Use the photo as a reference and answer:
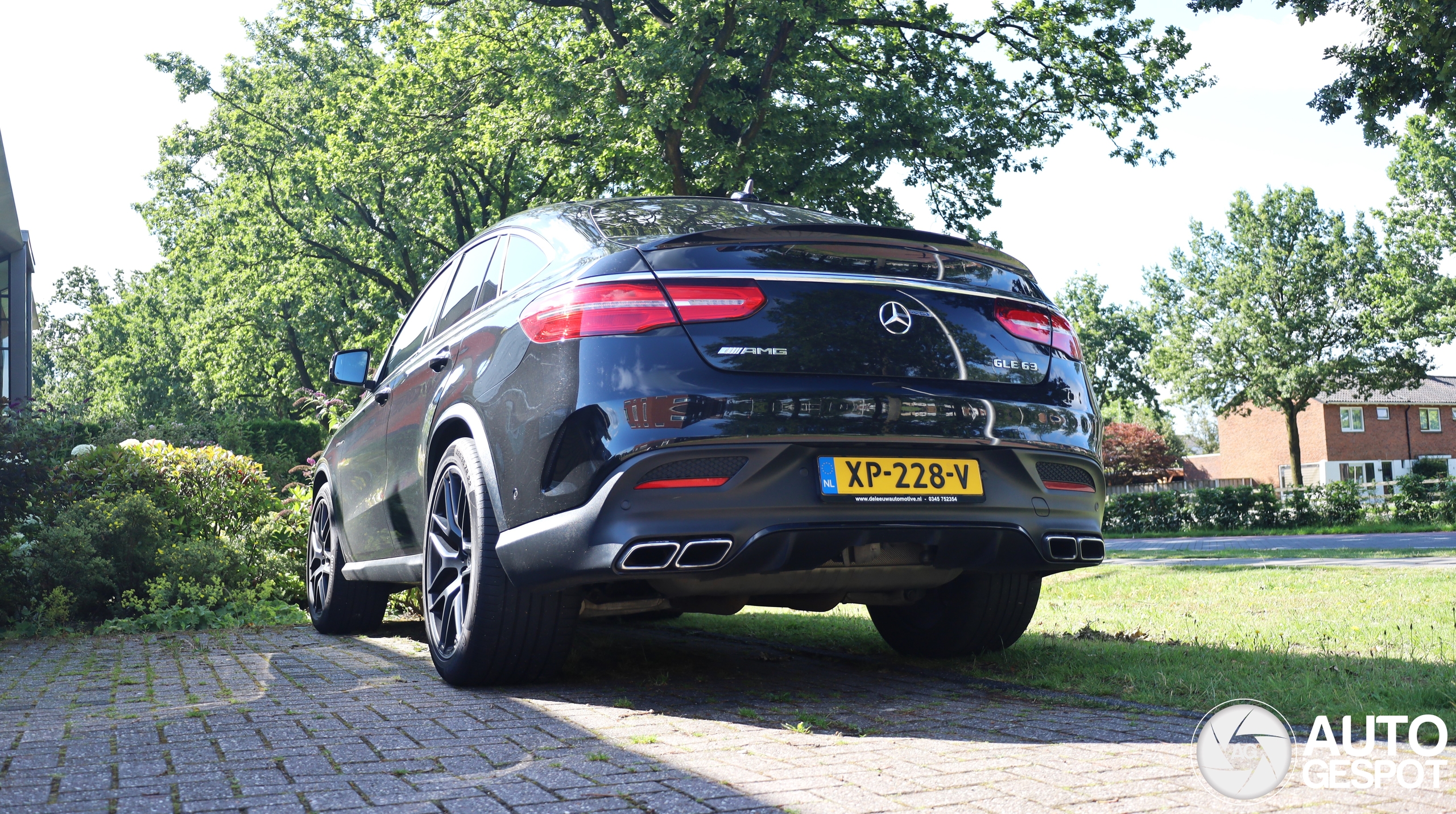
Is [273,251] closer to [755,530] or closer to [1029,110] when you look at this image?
[1029,110]

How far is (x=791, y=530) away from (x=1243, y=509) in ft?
98.8

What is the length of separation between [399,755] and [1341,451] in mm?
62415

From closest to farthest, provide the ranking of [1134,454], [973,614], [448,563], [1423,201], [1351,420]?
[448,563] → [973,614] → [1423,201] → [1134,454] → [1351,420]

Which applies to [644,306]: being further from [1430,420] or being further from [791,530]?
[1430,420]

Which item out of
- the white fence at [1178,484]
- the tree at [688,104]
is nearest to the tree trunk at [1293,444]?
the white fence at [1178,484]

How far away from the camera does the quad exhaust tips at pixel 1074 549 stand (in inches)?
155

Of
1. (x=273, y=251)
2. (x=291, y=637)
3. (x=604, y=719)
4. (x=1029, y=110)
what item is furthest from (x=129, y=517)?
(x=273, y=251)

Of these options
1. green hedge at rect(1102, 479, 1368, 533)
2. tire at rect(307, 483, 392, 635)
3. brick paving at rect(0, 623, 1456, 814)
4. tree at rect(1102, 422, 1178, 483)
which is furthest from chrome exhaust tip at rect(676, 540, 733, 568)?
tree at rect(1102, 422, 1178, 483)

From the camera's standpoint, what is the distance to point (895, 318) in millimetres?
3785

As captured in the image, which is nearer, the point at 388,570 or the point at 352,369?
the point at 388,570

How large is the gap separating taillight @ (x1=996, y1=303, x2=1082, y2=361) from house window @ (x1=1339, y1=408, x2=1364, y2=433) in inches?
2385


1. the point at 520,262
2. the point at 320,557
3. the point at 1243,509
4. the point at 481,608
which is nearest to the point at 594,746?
the point at 481,608
